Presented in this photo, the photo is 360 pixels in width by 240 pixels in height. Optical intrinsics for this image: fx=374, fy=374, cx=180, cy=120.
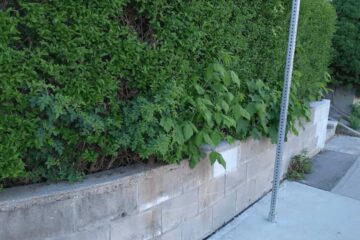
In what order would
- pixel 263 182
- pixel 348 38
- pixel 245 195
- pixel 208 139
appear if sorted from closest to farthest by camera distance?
1. pixel 208 139
2. pixel 245 195
3. pixel 263 182
4. pixel 348 38

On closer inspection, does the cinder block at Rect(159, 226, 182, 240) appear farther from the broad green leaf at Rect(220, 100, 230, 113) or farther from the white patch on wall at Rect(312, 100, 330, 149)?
the white patch on wall at Rect(312, 100, 330, 149)

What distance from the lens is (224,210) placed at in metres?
3.17

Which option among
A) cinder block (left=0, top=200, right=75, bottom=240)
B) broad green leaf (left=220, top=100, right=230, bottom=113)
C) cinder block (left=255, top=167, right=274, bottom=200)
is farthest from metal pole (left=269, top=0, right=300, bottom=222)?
cinder block (left=0, top=200, right=75, bottom=240)

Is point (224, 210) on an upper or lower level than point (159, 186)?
lower

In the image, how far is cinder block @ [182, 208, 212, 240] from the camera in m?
2.76

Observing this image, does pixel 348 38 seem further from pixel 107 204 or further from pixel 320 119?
pixel 107 204

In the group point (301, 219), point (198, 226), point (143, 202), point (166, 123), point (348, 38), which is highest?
point (348, 38)

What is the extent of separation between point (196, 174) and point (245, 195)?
919 millimetres

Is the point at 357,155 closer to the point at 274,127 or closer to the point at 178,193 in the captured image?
the point at 274,127

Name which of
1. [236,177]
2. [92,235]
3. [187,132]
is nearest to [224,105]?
[187,132]

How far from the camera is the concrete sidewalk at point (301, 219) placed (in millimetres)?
3092

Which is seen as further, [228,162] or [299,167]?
[299,167]

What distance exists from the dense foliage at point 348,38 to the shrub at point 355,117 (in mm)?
637

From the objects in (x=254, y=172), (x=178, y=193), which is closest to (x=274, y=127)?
(x=254, y=172)
